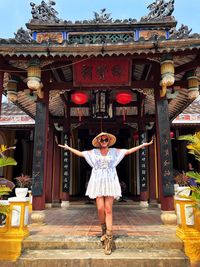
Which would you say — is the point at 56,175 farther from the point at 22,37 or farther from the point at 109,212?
the point at 109,212

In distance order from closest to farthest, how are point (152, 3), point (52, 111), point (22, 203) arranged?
point (22, 203)
point (152, 3)
point (52, 111)

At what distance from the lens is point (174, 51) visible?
5281 millimetres

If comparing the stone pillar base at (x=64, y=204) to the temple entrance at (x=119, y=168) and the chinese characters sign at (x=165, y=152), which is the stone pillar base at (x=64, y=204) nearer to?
the temple entrance at (x=119, y=168)

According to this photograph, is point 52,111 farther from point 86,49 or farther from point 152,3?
point 152,3

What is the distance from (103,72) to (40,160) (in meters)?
2.76

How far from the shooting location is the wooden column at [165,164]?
5.44 meters

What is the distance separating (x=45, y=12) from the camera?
8.02 meters

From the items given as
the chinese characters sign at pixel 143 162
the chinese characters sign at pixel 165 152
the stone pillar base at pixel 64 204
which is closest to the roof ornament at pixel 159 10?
the chinese characters sign at pixel 165 152

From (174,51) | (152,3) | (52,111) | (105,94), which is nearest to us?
(174,51)

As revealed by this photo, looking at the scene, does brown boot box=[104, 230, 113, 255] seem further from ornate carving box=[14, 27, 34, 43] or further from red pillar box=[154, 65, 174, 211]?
ornate carving box=[14, 27, 34, 43]

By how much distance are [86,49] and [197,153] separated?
331 cm

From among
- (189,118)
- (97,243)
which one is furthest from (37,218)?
(189,118)

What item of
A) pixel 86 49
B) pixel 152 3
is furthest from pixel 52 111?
pixel 152 3

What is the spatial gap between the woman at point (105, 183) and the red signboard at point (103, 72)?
7.34 feet
